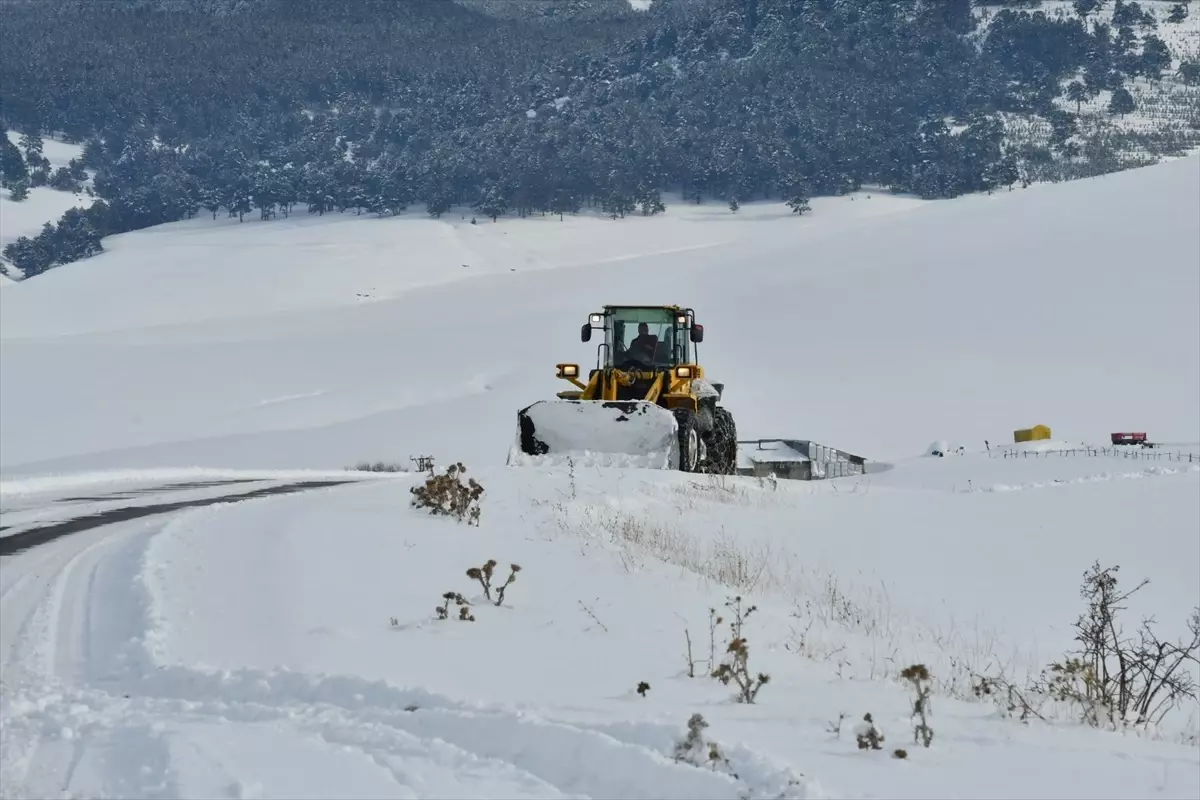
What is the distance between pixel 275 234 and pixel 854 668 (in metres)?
137

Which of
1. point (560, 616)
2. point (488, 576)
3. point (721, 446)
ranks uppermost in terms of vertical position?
point (721, 446)

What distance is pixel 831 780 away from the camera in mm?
4383

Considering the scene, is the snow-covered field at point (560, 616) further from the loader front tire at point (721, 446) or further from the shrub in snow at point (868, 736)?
the loader front tire at point (721, 446)

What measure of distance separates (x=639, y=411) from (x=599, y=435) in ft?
2.21

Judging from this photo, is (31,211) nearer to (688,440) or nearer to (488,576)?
(688,440)

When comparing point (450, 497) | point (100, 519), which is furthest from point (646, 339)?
point (100, 519)

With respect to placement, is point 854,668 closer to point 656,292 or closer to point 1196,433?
point 1196,433

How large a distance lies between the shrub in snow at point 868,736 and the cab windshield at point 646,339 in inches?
601

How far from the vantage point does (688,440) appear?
1822 centimetres

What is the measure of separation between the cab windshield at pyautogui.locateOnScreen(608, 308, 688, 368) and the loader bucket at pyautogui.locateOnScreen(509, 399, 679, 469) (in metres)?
2.21

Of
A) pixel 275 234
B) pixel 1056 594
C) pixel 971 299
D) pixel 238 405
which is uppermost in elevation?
pixel 275 234

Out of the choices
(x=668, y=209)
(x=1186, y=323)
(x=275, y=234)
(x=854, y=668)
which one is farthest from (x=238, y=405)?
(x=668, y=209)

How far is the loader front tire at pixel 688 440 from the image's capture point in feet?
59.5

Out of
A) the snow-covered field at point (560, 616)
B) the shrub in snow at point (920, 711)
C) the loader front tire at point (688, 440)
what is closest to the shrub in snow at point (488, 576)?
the snow-covered field at point (560, 616)
